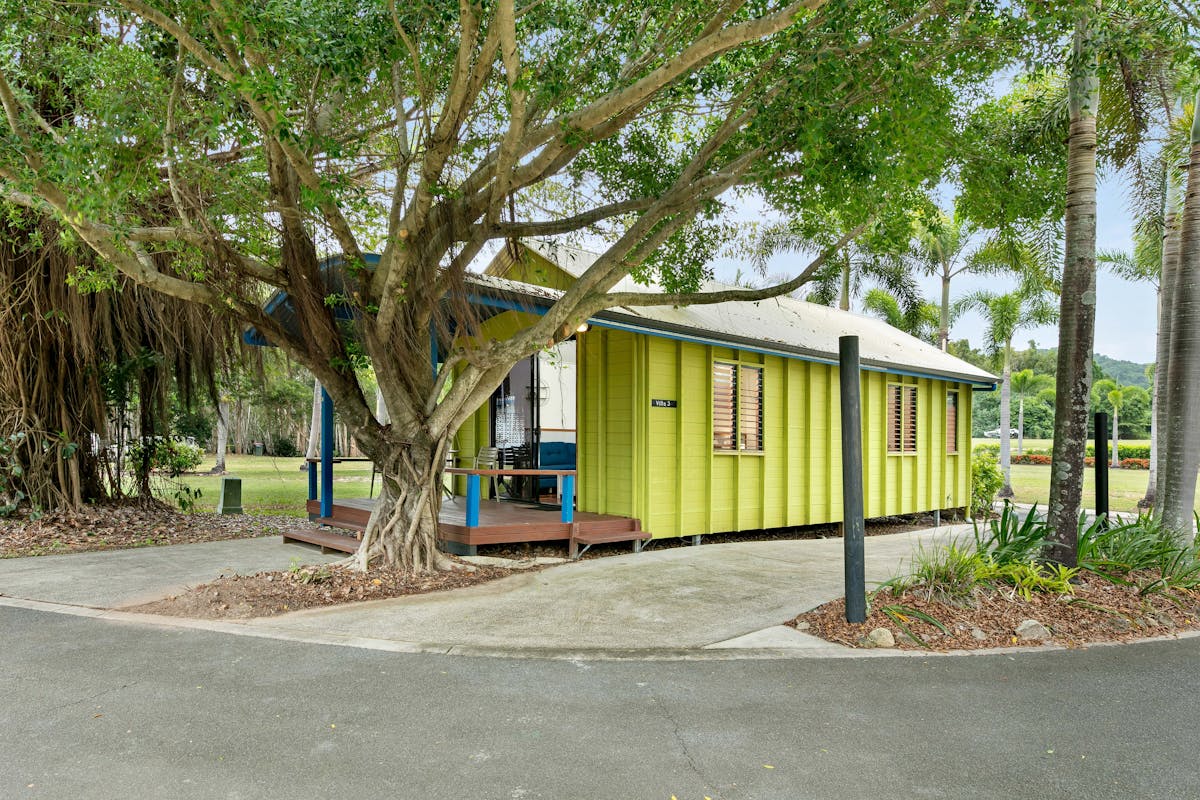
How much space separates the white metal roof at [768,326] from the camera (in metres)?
8.55

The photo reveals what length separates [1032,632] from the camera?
5352 millimetres

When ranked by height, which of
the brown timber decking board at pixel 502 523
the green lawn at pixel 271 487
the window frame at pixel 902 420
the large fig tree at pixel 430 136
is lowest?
the green lawn at pixel 271 487

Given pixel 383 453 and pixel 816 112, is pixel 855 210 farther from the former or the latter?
pixel 383 453

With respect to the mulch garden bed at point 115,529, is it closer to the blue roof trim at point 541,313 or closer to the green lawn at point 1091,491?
the blue roof trim at point 541,313

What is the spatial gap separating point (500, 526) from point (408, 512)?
125 cm

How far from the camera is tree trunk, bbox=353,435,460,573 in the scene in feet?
22.8

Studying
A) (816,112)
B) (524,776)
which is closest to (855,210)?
(816,112)

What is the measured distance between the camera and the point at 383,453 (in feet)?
23.6

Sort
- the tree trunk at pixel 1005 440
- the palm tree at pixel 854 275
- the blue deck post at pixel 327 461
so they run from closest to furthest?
the blue deck post at pixel 327 461, the palm tree at pixel 854 275, the tree trunk at pixel 1005 440

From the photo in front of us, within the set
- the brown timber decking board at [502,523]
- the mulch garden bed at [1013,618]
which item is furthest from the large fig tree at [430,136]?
the mulch garden bed at [1013,618]

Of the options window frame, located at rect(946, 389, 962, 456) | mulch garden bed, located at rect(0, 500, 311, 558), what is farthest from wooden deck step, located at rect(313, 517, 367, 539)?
window frame, located at rect(946, 389, 962, 456)

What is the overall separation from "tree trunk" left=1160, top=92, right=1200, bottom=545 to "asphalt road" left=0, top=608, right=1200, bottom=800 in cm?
284

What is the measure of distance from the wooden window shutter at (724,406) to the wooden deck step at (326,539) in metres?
4.69

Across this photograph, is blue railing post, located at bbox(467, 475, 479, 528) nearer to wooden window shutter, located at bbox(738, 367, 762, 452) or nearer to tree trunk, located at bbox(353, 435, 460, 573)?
tree trunk, located at bbox(353, 435, 460, 573)
